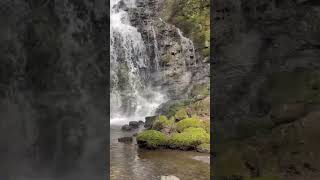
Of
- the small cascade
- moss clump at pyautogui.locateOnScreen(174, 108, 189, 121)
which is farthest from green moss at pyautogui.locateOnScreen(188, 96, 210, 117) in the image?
the small cascade

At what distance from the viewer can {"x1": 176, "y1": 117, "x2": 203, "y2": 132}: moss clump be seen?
1312cm

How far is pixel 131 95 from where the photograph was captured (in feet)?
71.4

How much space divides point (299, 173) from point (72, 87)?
2.52m

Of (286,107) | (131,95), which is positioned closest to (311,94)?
(286,107)

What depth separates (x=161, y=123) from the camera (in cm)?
1402

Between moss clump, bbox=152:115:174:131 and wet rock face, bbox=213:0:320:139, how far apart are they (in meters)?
Answer: 9.65

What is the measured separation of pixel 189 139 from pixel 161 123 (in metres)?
→ 2.42

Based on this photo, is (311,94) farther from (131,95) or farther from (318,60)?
(131,95)

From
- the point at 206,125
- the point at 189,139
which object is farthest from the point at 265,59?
the point at 206,125

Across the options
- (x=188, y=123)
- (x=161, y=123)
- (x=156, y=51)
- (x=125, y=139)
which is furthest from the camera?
(x=156, y=51)

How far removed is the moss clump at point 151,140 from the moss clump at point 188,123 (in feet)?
4.04

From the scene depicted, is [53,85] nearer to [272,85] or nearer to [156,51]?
[272,85]

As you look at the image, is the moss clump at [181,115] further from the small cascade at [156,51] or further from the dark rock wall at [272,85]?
the dark rock wall at [272,85]

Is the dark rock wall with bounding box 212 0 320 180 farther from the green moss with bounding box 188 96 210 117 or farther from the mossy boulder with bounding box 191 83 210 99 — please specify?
the mossy boulder with bounding box 191 83 210 99
